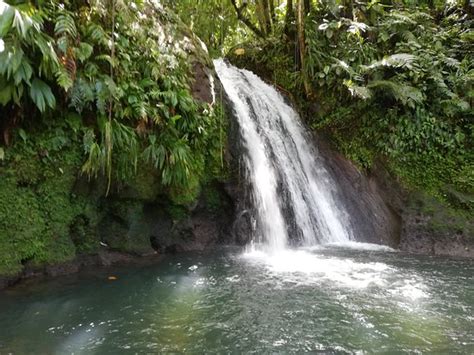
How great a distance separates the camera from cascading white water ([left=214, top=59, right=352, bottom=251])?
290 inches

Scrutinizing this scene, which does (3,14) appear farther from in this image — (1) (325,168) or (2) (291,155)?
(1) (325,168)

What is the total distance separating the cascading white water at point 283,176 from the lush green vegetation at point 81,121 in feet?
4.39

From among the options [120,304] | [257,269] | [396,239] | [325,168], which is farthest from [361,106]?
[120,304]

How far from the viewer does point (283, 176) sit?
786cm

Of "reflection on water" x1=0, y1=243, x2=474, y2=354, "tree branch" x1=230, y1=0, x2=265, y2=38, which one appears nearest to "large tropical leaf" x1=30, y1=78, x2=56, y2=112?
"reflection on water" x1=0, y1=243, x2=474, y2=354

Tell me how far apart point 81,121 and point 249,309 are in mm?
3302

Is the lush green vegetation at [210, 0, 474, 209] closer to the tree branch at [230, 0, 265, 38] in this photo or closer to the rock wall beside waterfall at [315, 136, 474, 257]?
the rock wall beside waterfall at [315, 136, 474, 257]

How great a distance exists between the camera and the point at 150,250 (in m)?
6.56

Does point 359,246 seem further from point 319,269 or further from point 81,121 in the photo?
point 81,121

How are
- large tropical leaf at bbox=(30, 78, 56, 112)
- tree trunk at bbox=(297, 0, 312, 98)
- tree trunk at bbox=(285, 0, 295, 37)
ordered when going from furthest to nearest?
tree trunk at bbox=(285, 0, 295, 37) → tree trunk at bbox=(297, 0, 312, 98) → large tropical leaf at bbox=(30, 78, 56, 112)

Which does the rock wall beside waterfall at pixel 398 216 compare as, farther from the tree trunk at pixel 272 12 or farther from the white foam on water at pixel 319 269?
the tree trunk at pixel 272 12

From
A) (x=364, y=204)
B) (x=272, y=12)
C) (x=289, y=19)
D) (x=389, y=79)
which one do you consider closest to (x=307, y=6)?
(x=289, y=19)

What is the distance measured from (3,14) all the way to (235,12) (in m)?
8.46

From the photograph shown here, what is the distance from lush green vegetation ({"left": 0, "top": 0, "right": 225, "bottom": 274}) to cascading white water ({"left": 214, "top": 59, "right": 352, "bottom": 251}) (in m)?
1.34
